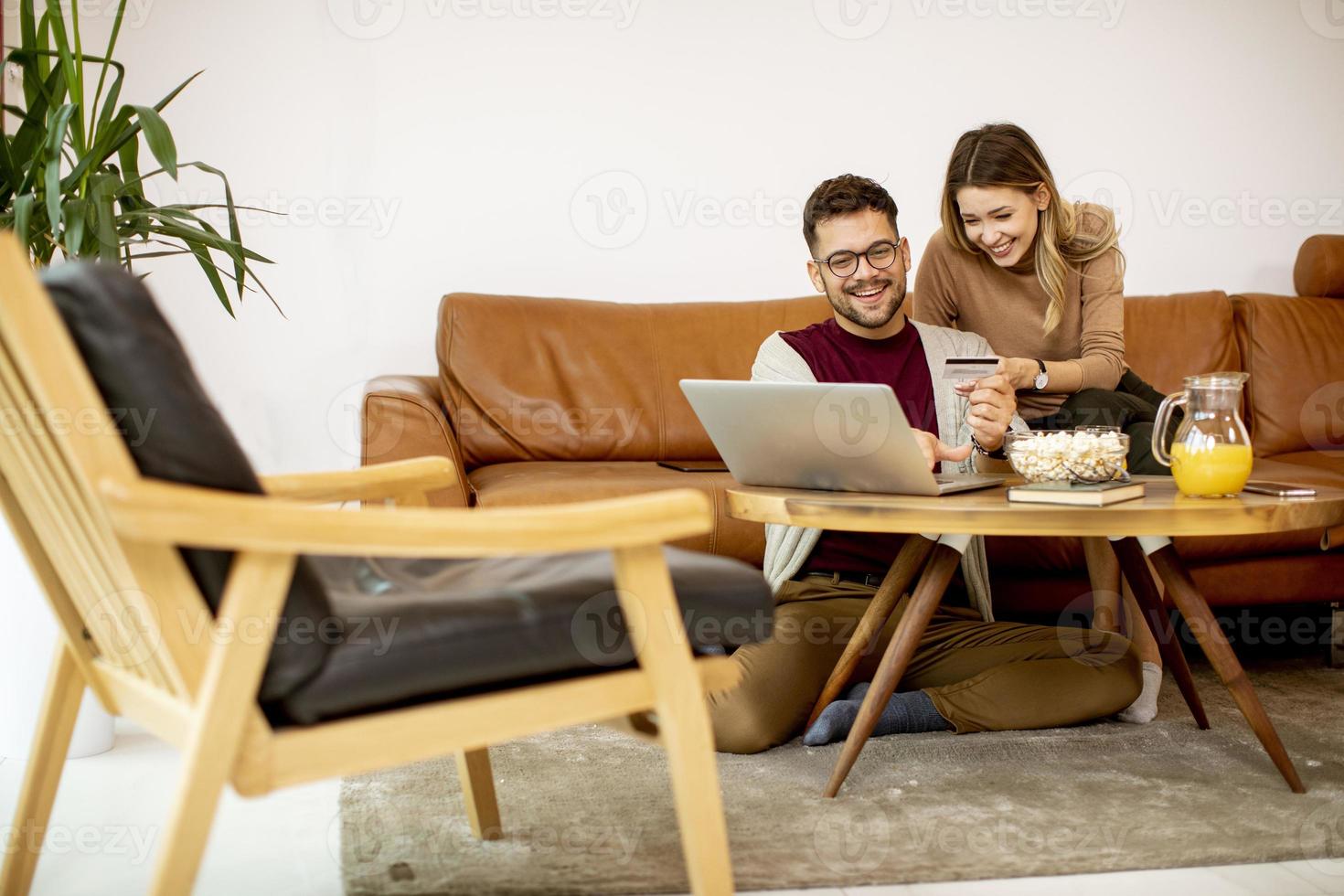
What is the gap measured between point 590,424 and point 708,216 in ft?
2.91

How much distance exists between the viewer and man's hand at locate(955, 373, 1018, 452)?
2.03m

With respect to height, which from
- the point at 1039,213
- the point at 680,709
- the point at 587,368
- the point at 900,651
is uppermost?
the point at 1039,213

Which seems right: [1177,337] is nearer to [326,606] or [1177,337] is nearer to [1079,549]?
[1079,549]

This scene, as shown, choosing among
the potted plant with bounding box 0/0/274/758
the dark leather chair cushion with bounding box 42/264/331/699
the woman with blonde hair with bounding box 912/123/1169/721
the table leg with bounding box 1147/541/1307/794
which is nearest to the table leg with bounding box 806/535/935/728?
the table leg with bounding box 1147/541/1307/794

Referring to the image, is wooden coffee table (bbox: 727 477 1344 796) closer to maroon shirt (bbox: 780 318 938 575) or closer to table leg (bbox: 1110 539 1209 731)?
table leg (bbox: 1110 539 1209 731)

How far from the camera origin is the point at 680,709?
1.22m

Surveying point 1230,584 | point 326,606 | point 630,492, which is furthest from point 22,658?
point 1230,584

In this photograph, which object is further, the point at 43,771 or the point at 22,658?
the point at 22,658

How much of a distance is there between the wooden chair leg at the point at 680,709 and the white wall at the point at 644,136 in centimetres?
247

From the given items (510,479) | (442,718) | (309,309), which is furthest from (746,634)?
(309,309)

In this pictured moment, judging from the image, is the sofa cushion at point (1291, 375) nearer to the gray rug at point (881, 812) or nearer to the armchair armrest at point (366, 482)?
the gray rug at point (881, 812)

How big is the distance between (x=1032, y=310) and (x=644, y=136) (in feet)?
4.90

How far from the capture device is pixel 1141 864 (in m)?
1.59

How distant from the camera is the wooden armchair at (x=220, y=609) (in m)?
1.02
